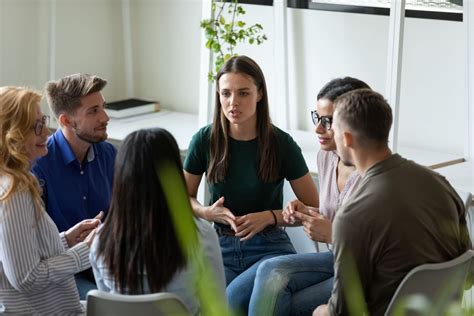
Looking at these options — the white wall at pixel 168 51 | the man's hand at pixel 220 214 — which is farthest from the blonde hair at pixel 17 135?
the white wall at pixel 168 51

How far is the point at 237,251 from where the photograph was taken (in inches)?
126

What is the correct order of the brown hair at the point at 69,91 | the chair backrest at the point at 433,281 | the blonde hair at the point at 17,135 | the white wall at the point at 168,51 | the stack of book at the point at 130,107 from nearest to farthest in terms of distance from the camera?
the chair backrest at the point at 433,281 → the blonde hair at the point at 17,135 → the brown hair at the point at 69,91 → the stack of book at the point at 130,107 → the white wall at the point at 168,51

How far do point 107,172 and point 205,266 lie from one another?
1.05 meters

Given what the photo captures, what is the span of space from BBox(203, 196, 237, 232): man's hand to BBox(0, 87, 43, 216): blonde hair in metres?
0.79

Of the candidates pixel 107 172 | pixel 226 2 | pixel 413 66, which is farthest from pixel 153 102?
pixel 107 172

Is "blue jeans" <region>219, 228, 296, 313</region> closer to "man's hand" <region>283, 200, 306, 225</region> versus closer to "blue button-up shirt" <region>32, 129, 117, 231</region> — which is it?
"man's hand" <region>283, 200, 306, 225</region>

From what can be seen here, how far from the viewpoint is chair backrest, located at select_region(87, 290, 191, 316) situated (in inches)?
84.1

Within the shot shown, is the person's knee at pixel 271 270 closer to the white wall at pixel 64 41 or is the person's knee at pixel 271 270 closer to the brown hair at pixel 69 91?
the brown hair at pixel 69 91

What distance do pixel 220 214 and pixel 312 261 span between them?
40 cm

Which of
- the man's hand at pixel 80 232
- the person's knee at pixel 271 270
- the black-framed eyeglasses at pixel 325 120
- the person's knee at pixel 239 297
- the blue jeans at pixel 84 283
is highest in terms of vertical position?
the black-framed eyeglasses at pixel 325 120

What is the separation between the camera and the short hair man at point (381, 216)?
7.46ft

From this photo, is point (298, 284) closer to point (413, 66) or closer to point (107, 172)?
point (107, 172)

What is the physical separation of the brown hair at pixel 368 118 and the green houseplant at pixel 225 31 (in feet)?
7.24

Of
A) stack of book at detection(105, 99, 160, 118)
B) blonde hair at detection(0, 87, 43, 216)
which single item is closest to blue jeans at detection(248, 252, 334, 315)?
blonde hair at detection(0, 87, 43, 216)
